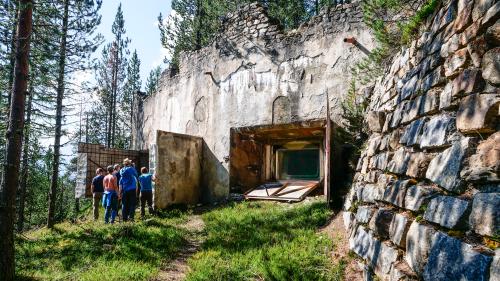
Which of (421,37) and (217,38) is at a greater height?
(217,38)

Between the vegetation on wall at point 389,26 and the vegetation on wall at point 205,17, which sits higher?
the vegetation on wall at point 205,17

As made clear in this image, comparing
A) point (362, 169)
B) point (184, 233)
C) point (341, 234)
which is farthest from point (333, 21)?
point (184, 233)

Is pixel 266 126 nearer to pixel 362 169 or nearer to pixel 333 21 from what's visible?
pixel 333 21

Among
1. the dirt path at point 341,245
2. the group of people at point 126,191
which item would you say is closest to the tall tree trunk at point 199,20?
the group of people at point 126,191

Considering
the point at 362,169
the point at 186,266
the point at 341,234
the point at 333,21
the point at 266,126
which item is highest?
the point at 333,21

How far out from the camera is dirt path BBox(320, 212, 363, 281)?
12.1 ft

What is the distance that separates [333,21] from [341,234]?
18.2 feet

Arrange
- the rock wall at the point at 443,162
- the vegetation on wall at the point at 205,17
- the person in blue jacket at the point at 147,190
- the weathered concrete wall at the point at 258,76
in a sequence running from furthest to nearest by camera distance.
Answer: the vegetation on wall at the point at 205,17 < the person in blue jacket at the point at 147,190 < the weathered concrete wall at the point at 258,76 < the rock wall at the point at 443,162

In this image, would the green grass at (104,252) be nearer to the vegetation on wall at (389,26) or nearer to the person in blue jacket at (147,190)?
the person in blue jacket at (147,190)

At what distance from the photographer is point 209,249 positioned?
541cm

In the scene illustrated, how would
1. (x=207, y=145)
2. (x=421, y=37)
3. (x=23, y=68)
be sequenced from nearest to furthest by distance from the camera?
1. (x=421, y=37)
2. (x=23, y=68)
3. (x=207, y=145)

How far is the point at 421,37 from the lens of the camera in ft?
11.8

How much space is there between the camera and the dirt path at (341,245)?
3.70 metres

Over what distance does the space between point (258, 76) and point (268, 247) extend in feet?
18.8
